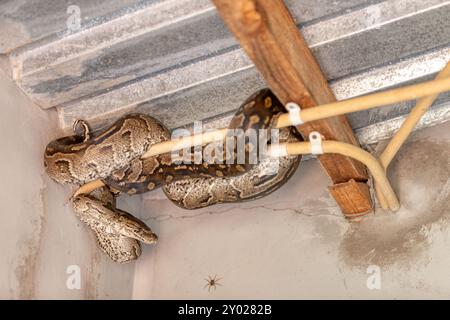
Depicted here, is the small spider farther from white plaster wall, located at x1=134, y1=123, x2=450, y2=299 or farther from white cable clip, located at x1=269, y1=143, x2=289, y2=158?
white cable clip, located at x1=269, y1=143, x2=289, y2=158

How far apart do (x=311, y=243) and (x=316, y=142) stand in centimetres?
98

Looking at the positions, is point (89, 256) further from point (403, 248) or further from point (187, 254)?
point (403, 248)

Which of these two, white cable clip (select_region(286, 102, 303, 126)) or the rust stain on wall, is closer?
white cable clip (select_region(286, 102, 303, 126))

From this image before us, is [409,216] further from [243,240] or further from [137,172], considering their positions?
[137,172]

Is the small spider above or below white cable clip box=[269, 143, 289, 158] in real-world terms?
below

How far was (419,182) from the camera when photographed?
3.77 metres

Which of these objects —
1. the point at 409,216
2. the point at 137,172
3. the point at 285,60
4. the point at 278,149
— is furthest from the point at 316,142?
the point at 137,172

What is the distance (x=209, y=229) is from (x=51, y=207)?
109cm

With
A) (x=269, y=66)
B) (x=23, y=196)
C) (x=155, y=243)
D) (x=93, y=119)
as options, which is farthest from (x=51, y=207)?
(x=269, y=66)

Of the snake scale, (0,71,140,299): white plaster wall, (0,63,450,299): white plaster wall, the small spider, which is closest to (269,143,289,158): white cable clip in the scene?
the snake scale

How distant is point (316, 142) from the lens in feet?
10.3

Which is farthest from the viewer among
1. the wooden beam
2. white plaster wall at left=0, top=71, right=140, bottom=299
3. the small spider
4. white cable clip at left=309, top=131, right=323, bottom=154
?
the small spider

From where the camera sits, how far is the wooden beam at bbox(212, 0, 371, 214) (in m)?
2.42

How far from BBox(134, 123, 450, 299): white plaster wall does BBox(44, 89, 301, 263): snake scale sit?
287 millimetres
